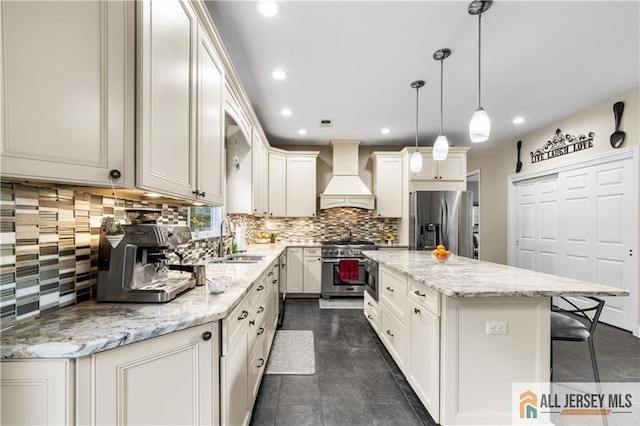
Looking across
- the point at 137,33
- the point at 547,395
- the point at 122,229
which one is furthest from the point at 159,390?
the point at 547,395

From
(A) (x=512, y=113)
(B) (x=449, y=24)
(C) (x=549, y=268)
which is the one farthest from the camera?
(C) (x=549, y=268)

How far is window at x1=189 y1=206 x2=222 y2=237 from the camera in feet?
8.23

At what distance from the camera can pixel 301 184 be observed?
195 inches

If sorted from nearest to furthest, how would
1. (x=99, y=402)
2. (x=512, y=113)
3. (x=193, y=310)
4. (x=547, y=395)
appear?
1. (x=99, y=402)
2. (x=193, y=310)
3. (x=547, y=395)
4. (x=512, y=113)

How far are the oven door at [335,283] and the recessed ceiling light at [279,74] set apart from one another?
284cm

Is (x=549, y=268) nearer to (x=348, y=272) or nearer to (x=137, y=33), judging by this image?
(x=348, y=272)

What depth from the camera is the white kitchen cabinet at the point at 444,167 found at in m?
4.68

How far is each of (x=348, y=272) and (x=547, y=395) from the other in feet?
10.1

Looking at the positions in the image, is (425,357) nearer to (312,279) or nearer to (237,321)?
(237,321)

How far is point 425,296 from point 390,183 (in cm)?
331

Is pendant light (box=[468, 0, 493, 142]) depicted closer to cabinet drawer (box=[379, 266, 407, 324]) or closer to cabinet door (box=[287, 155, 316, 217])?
cabinet drawer (box=[379, 266, 407, 324])

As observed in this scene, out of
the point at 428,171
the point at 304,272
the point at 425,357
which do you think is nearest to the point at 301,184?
the point at 304,272

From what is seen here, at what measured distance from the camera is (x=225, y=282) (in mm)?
1443

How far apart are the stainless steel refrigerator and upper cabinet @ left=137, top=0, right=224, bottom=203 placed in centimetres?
342
